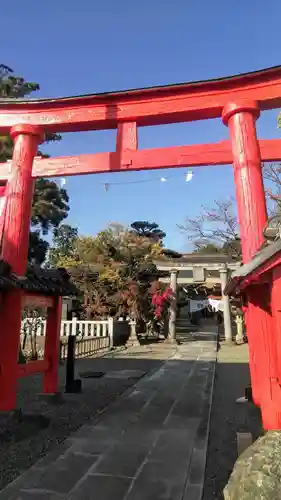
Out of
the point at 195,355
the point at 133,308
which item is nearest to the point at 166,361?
the point at 195,355

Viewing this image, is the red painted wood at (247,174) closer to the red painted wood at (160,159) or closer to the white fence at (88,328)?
the red painted wood at (160,159)

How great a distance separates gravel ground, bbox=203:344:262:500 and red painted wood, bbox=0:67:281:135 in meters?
5.14

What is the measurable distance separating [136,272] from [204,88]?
54.0ft

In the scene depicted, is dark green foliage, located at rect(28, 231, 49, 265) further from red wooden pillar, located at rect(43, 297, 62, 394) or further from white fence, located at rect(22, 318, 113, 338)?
red wooden pillar, located at rect(43, 297, 62, 394)

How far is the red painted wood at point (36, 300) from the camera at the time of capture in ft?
20.3

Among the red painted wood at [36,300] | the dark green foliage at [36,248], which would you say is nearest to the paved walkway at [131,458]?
the red painted wood at [36,300]

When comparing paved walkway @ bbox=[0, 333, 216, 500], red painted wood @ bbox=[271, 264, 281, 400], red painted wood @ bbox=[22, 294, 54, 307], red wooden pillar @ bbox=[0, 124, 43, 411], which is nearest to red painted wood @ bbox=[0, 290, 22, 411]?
red wooden pillar @ bbox=[0, 124, 43, 411]

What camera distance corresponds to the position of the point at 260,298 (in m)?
5.29

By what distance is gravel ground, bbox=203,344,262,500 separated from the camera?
400cm

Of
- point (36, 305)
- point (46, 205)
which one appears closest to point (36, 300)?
point (36, 305)

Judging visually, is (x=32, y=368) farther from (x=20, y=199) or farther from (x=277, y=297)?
(x=277, y=297)

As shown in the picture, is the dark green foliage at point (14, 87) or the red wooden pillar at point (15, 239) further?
the dark green foliage at point (14, 87)

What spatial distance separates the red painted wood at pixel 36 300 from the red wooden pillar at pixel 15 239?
15.4 inches

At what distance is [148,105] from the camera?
655 centimetres
